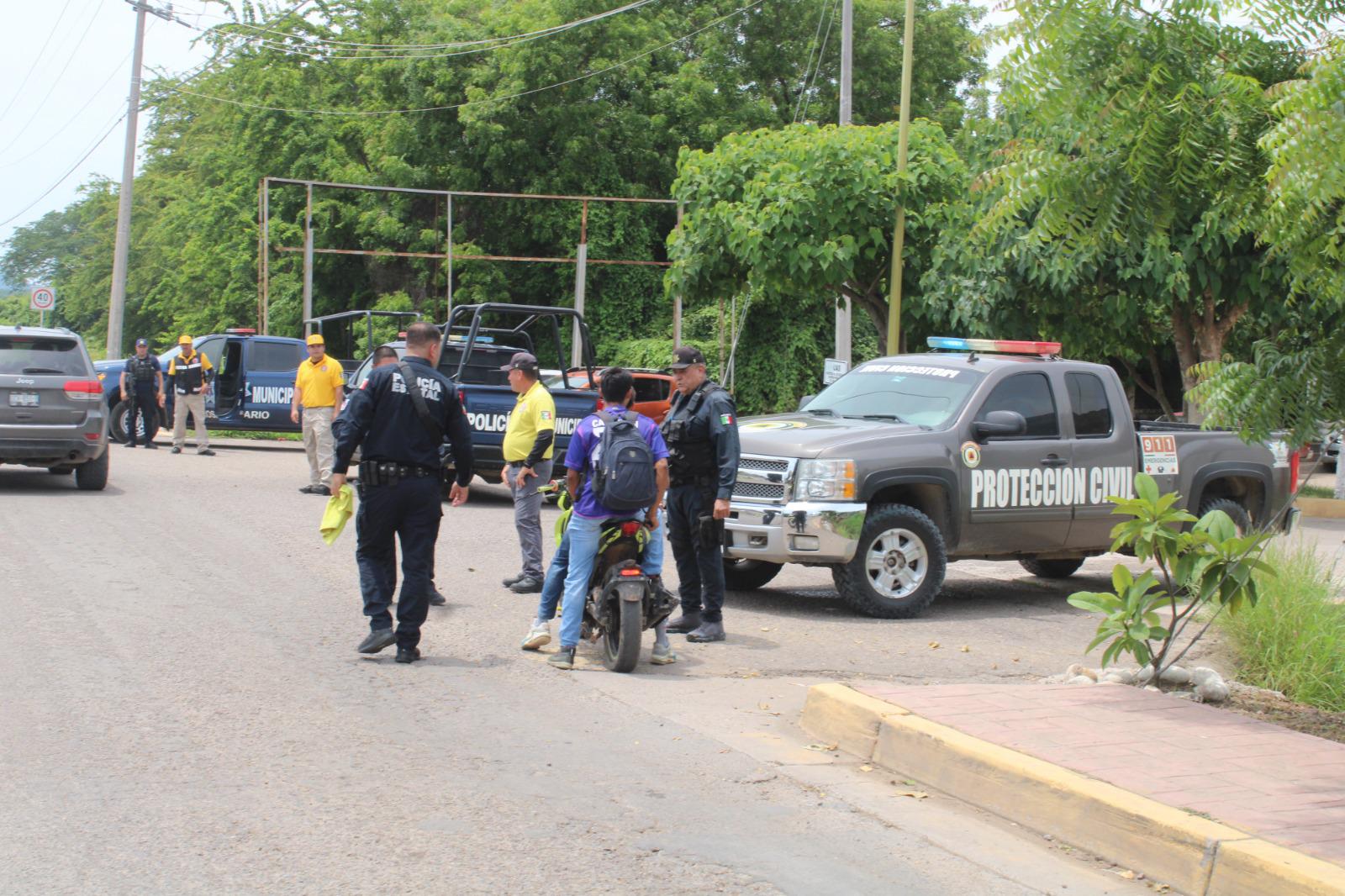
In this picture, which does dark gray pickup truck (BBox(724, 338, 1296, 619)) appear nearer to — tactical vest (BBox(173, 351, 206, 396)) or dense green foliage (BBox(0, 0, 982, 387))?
tactical vest (BBox(173, 351, 206, 396))

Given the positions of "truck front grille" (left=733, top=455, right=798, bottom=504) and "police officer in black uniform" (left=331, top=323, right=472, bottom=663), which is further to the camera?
"truck front grille" (left=733, top=455, right=798, bottom=504)

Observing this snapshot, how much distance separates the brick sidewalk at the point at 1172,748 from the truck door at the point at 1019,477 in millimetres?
3320

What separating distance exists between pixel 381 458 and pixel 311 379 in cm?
946

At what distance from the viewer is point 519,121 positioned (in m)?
36.7

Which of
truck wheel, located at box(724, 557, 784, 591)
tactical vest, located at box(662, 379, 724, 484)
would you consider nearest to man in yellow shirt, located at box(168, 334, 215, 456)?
truck wheel, located at box(724, 557, 784, 591)

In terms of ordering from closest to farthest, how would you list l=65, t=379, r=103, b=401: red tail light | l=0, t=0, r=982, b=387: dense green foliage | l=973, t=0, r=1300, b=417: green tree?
l=973, t=0, r=1300, b=417: green tree → l=65, t=379, r=103, b=401: red tail light → l=0, t=0, r=982, b=387: dense green foliage


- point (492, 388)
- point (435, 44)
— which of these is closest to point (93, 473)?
point (492, 388)

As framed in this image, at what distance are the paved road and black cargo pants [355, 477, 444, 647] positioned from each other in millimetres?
319

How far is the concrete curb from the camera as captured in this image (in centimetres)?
465

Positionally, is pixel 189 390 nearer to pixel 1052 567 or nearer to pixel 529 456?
pixel 529 456

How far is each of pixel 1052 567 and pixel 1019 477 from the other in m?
2.61

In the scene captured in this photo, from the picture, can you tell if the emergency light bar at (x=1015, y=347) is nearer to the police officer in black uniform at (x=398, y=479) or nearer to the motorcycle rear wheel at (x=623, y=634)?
the motorcycle rear wheel at (x=623, y=634)

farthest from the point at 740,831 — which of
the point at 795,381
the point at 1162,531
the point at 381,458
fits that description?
the point at 795,381

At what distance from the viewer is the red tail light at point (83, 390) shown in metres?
15.6
